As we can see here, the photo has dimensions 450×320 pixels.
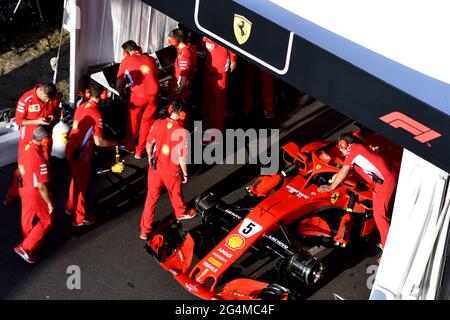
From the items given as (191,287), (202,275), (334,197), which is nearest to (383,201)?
(334,197)

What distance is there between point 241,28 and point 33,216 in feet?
8.79

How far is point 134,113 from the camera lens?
8.33m

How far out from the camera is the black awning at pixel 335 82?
4.97m

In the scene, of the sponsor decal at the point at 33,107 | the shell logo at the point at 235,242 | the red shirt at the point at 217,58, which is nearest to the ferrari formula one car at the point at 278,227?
the shell logo at the point at 235,242

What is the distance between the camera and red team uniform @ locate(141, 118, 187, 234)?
268 inches

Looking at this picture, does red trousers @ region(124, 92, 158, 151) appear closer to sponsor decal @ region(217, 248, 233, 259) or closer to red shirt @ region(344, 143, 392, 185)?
sponsor decal @ region(217, 248, 233, 259)

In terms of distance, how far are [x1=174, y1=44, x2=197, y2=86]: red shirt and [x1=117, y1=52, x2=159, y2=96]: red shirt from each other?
1.26 feet

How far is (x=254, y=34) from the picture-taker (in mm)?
5973

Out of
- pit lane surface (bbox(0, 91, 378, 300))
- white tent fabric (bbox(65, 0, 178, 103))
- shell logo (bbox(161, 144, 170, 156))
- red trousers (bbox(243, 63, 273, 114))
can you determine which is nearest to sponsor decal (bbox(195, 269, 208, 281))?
pit lane surface (bbox(0, 91, 378, 300))

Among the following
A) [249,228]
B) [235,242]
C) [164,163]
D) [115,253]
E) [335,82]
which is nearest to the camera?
[335,82]

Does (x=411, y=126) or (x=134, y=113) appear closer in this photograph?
(x=411, y=126)

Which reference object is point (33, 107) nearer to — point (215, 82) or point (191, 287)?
point (215, 82)

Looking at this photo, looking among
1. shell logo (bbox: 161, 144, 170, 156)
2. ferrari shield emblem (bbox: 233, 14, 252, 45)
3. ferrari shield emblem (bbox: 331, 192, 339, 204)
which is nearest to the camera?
ferrari shield emblem (bbox: 233, 14, 252, 45)

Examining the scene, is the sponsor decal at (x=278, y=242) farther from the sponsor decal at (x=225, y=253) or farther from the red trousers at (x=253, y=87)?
the red trousers at (x=253, y=87)
